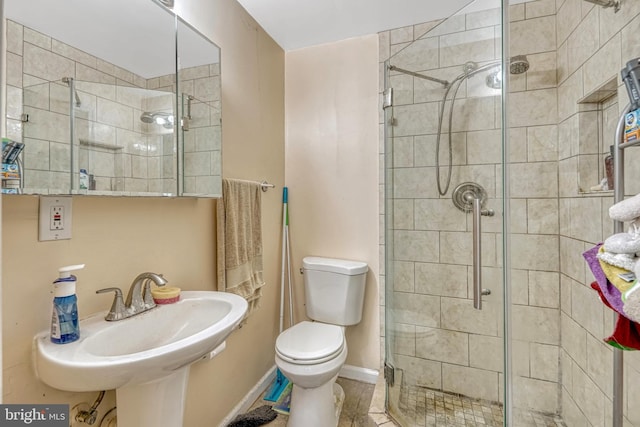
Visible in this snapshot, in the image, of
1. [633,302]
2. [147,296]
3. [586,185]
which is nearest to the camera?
[633,302]

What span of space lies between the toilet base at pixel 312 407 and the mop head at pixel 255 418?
5.8 inches

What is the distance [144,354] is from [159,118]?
87 centimetres

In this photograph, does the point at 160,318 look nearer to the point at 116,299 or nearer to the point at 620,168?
the point at 116,299

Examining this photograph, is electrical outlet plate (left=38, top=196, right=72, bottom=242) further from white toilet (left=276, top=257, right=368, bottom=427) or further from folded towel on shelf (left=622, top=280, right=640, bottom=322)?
folded towel on shelf (left=622, top=280, right=640, bottom=322)

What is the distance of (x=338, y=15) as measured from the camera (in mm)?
1905

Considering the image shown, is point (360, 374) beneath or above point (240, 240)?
beneath

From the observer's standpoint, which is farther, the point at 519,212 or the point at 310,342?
the point at 310,342

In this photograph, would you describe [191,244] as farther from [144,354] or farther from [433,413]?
[433,413]

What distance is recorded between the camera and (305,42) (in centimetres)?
221

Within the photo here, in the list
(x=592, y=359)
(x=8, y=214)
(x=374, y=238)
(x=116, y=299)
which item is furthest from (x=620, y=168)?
(x=8, y=214)

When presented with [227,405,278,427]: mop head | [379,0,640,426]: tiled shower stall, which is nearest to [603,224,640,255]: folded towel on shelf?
[379,0,640,426]: tiled shower stall

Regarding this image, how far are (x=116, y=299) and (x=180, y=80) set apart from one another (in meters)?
0.89

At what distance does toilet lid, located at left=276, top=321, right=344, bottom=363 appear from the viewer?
1547 millimetres

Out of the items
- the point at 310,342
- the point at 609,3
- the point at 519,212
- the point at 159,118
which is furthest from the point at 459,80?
the point at 310,342
